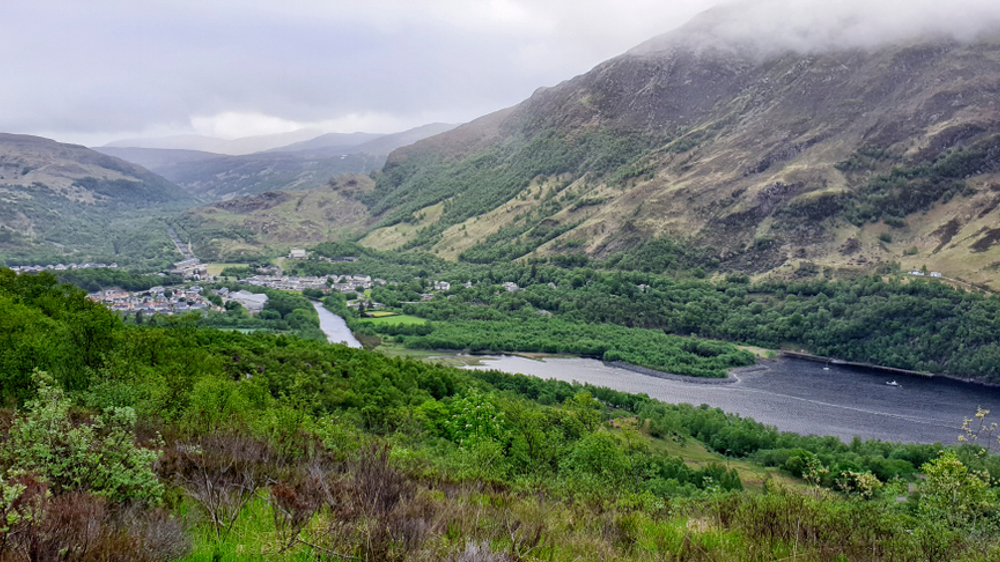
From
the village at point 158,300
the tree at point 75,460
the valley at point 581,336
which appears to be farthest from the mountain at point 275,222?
the tree at point 75,460

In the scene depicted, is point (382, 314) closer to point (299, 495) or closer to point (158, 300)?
point (158, 300)

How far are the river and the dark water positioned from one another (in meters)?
14.4

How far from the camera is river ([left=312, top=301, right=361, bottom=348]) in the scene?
198 ft

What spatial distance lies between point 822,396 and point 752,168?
68181 mm

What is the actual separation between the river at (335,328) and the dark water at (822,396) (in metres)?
14.4

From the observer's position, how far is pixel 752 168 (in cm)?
11062

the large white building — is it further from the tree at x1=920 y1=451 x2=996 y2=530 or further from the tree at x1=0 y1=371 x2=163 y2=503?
the tree at x1=920 y1=451 x2=996 y2=530

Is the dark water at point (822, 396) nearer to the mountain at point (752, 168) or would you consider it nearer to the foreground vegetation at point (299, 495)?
the mountain at point (752, 168)

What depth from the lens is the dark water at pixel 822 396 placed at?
4506 cm

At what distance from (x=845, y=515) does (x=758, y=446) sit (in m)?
32.7

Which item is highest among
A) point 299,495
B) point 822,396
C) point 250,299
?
point 299,495

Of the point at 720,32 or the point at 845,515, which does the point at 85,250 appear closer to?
the point at 845,515

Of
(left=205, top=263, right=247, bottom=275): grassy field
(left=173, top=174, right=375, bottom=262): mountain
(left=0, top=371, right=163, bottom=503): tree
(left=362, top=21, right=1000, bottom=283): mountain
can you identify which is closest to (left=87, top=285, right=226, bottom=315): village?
(left=205, top=263, right=247, bottom=275): grassy field

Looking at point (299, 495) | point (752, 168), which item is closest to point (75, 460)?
point (299, 495)
